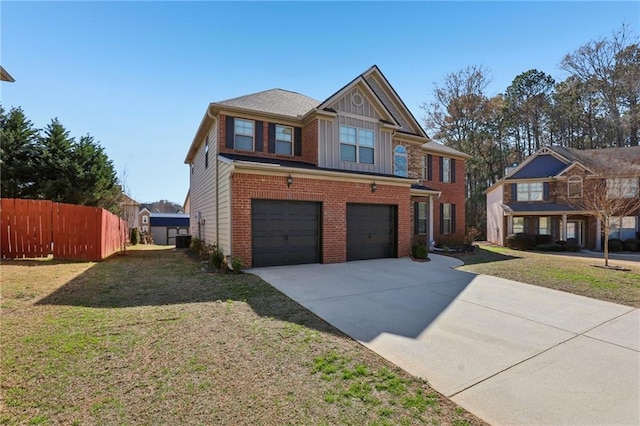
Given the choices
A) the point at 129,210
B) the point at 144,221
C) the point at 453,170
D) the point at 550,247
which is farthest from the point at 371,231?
the point at 144,221

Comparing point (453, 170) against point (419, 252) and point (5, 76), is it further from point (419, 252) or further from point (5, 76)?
point (5, 76)

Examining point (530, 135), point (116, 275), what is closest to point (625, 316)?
point (116, 275)

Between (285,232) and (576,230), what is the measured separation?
84.4 feet

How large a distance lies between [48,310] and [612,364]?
8364mm

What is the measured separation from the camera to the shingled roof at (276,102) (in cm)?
1175

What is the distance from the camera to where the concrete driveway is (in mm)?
2898

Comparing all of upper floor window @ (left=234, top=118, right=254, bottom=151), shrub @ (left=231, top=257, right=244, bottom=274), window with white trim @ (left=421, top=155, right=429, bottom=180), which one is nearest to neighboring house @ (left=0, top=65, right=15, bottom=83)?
upper floor window @ (left=234, top=118, right=254, bottom=151)

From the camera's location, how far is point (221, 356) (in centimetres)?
361

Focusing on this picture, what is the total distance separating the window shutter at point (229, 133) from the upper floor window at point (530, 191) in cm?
2413

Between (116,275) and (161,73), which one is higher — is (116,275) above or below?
below

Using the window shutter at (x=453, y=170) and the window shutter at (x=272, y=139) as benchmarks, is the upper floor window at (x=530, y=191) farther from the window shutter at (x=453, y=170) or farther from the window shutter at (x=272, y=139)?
the window shutter at (x=272, y=139)

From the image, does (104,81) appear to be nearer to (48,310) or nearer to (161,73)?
(161,73)

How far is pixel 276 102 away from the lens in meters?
13.1

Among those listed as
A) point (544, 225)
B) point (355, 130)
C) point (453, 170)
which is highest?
point (355, 130)
